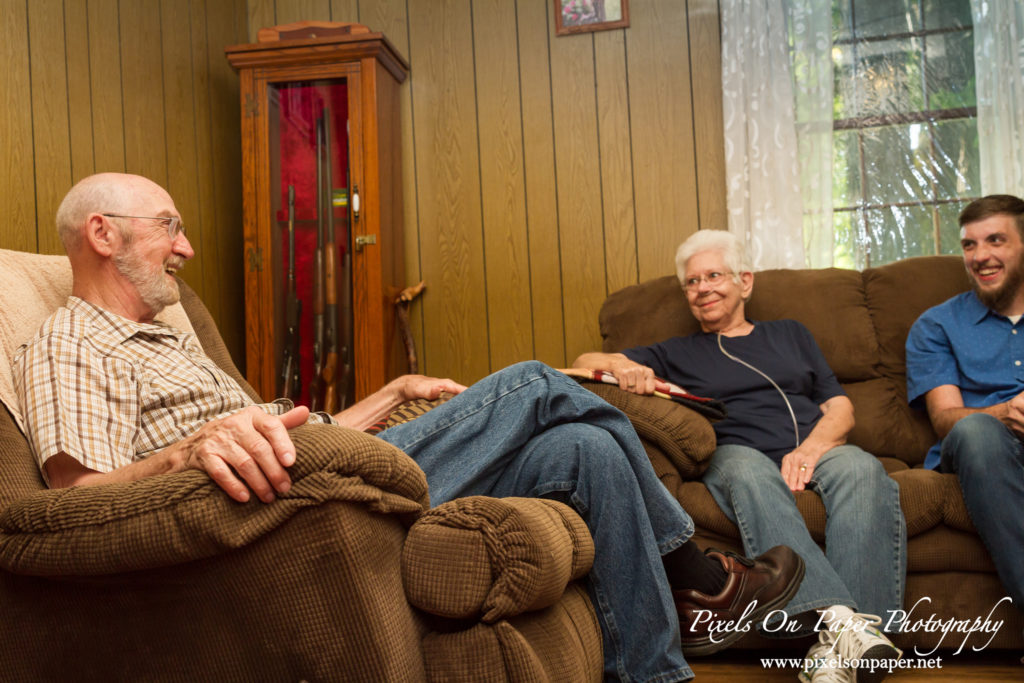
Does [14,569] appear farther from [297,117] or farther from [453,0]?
[453,0]

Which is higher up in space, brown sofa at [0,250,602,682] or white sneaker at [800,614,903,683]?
brown sofa at [0,250,602,682]

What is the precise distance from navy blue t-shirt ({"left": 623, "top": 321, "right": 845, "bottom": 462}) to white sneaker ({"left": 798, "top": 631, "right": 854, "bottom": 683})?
586 millimetres

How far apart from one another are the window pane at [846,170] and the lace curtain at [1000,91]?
40 cm

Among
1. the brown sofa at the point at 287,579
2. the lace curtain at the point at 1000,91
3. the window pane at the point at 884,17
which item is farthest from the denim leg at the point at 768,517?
the window pane at the point at 884,17

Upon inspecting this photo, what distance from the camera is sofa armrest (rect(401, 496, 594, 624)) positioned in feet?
3.57

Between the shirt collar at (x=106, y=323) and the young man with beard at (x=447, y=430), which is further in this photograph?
the shirt collar at (x=106, y=323)

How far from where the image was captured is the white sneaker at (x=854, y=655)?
59.3 inches

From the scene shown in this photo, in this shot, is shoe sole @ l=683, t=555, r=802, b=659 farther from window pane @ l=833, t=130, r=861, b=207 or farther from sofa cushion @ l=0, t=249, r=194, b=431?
window pane @ l=833, t=130, r=861, b=207

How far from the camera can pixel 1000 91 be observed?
9.25 feet

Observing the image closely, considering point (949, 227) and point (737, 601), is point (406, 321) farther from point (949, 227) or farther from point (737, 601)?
point (949, 227)

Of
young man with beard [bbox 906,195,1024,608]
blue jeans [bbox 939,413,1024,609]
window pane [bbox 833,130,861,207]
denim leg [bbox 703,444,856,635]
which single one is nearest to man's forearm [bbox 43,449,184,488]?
denim leg [bbox 703,444,856,635]

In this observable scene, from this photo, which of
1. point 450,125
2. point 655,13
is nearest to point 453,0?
point 450,125

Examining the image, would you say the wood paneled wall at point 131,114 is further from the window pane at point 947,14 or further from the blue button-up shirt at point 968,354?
the window pane at point 947,14

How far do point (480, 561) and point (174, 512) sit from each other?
0.40m
